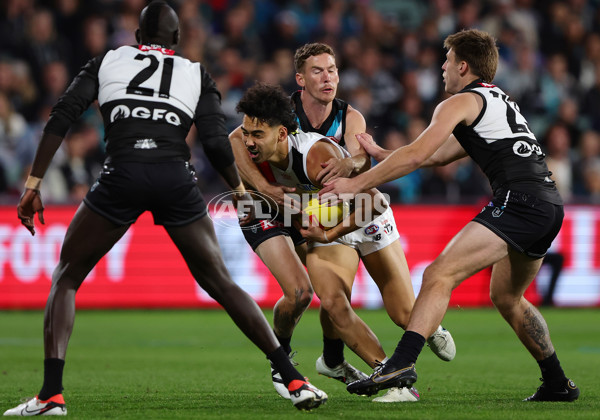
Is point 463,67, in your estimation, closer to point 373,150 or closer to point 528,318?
point 373,150

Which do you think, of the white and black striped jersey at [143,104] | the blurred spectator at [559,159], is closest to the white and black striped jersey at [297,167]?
the white and black striped jersey at [143,104]

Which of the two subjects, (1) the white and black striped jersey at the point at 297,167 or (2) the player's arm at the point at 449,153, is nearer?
(1) the white and black striped jersey at the point at 297,167

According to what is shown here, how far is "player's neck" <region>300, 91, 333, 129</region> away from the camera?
283 inches

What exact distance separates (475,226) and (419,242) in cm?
819

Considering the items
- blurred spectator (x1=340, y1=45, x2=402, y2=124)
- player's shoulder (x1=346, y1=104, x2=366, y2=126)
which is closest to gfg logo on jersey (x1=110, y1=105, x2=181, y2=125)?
player's shoulder (x1=346, y1=104, x2=366, y2=126)

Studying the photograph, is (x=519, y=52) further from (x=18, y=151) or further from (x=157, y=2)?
(x=157, y=2)

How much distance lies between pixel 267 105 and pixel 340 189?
0.90 m

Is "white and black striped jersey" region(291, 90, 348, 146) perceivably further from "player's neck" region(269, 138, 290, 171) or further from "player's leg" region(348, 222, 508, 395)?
"player's leg" region(348, 222, 508, 395)

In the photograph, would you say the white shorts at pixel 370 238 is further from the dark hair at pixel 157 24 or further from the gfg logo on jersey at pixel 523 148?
the dark hair at pixel 157 24

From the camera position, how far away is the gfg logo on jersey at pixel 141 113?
534 centimetres

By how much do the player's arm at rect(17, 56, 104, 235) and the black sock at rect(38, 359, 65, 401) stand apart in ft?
2.84

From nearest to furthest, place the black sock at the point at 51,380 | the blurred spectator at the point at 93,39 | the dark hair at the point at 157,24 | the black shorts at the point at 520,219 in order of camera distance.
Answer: the black sock at the point at 51,380
the dark hair at the point at 157,24
the black shorts at the point at 520,219
the blurred spectator at the point at 93,39

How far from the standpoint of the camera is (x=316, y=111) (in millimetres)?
7203

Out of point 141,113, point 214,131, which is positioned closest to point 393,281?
point 214,131
